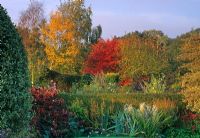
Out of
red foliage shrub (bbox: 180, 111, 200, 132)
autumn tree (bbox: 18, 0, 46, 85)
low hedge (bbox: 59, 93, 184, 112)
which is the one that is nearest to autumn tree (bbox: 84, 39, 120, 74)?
autumn tree (bbox: 18, 0, 46, 85)

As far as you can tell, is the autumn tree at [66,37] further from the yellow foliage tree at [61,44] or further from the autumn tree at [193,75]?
the autumn tree at [193,75]

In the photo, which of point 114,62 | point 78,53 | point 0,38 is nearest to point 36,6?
point 78,53

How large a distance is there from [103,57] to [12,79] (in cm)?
3247

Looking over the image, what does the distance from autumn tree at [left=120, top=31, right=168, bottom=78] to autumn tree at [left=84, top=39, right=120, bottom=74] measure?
1.05 metres

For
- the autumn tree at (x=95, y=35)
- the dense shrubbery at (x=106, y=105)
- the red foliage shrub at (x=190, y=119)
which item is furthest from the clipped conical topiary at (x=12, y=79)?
the autumn tree at (x=95, y=35)

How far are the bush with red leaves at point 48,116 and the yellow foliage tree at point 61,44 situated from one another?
2648cm

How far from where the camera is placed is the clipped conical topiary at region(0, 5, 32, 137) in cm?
909

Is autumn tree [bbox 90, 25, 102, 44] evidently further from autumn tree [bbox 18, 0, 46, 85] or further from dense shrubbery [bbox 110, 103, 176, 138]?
dense shrubbery [bbox 110, 103, 176, 138]

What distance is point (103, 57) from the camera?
4153 centimetres

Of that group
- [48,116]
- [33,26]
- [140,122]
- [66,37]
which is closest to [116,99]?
[140,122]

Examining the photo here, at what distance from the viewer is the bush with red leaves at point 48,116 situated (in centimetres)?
1680

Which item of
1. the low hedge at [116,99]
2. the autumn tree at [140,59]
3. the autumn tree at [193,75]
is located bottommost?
the low hedge at [116,99]

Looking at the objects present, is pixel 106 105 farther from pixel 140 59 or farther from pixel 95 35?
pixel 95 35

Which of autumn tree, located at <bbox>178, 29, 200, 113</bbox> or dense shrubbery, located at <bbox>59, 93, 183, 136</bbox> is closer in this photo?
dense shrubbery, located at <bbox>59, 93, 183, 136</bbox>
